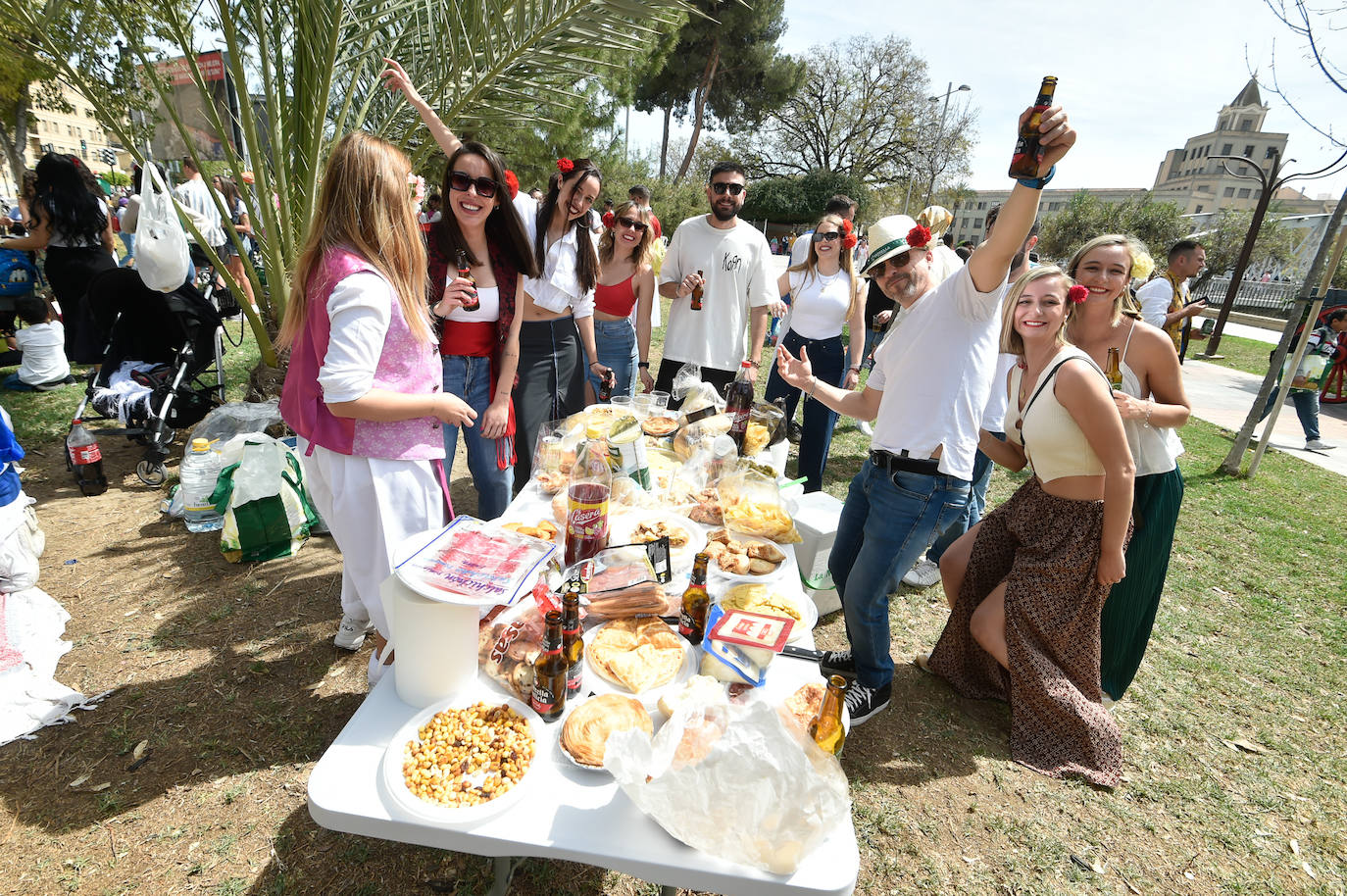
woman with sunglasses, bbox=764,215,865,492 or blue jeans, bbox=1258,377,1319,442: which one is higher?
woman with sunglasses, bbox=764,215,865,492

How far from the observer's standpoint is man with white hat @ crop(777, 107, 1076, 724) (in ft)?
7.25

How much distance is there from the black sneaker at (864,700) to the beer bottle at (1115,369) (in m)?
1.88

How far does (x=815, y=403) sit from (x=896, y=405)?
2070 mm

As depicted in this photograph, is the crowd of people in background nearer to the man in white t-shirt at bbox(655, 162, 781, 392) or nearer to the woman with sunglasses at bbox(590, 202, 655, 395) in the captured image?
the man in white t-shirt at bbox(655, 162, 781, 392)

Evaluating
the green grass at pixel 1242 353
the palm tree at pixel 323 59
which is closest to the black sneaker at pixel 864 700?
the palm tree at pixel 323 59

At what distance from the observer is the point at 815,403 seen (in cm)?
443

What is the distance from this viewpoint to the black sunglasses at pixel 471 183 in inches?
103

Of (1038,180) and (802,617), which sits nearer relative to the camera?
(1038,180)

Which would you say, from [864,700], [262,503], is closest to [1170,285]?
[864,700]

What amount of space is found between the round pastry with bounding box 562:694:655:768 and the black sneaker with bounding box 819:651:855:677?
1.75 metres

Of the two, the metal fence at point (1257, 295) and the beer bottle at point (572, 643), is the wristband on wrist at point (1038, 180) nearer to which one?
the beer bottle at point (572, 643)

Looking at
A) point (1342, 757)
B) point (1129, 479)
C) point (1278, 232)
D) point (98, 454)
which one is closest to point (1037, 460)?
point (1129, 479)

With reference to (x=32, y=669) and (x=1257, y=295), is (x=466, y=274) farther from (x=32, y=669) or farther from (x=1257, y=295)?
(x=1257, y=295)

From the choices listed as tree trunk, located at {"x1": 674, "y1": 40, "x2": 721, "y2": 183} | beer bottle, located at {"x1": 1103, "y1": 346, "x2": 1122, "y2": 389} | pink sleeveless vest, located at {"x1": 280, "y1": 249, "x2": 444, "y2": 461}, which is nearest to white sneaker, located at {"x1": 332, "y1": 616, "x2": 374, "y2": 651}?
pink sleeveless vest, located at {"x1": 280, "y1": 249, "x2": 444, "y2": 461}
